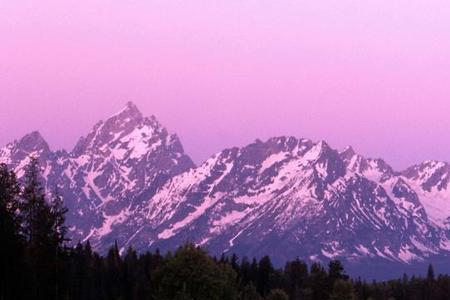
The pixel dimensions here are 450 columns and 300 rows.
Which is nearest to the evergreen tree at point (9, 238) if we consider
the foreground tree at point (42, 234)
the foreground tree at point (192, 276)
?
the foreground tree at point (42, 234)

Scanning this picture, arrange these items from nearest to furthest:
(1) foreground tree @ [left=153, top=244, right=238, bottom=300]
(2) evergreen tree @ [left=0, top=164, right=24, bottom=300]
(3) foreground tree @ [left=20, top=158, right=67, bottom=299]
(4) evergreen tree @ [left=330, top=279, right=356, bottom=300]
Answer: (2) evergreen tree @ [left=0, top=164, right=24, bottom=300]
(3) foreground tree @ [left=20, top=158, right=67, bottom=299]
(1) foreground tree @ [left=153, top=244, right=238, bottom=300]
(4) evergreen tree @ [left=330, top=279, right=356, bottom=300]

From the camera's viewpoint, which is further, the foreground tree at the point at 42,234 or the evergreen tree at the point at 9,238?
the foreground tree at the point at 42,234

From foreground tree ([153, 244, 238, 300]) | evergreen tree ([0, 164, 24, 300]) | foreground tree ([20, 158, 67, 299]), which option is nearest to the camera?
evergreen tree ([0, 164, 24, 300])

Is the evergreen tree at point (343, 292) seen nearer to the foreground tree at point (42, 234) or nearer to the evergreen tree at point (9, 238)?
the evergreen tree at point (9, 238)

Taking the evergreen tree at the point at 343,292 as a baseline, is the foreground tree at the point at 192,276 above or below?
below

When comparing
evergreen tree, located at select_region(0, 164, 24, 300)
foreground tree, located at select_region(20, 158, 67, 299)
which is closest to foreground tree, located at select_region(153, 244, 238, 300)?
foreground tree, located at select_region(20, 158, 67, 299)

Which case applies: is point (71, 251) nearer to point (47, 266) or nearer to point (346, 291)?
point (47, 266)

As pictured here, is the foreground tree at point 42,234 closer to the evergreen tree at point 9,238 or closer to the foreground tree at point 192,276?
the evergreen tree at point 9,238

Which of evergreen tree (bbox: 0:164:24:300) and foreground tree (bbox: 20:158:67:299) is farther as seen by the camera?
foreground tree (bbox: 20:158:67:299)

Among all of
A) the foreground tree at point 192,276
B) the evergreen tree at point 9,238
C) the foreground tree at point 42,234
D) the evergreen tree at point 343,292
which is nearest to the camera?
the evergreen tree at point 9,238

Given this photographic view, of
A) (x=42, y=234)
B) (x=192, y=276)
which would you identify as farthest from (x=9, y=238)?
(x=192, y=276)

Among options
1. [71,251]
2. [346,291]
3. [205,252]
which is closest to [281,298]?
[346,291]

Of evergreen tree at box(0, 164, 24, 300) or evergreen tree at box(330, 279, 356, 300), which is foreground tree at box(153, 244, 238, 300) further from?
evergreen tree at box(330, 279, 356, 300)

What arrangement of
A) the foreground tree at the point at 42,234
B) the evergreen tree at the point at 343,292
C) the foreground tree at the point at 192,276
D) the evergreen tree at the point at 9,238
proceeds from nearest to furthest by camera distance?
the evergreen tree at the point at 9,238
the foreground tree at the point at 42,234
the foreground tree at the point at 192,276
the evergreen tree at the point at 343,292
